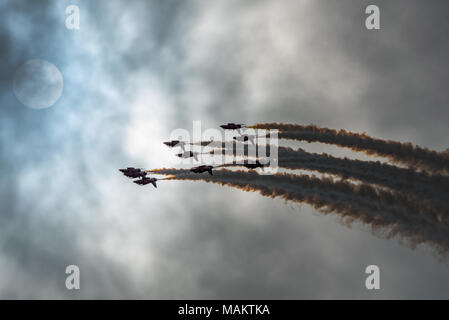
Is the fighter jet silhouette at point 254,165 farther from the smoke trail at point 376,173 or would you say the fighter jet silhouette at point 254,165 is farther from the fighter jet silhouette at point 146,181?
the fighter jet silhouette at point 146,181

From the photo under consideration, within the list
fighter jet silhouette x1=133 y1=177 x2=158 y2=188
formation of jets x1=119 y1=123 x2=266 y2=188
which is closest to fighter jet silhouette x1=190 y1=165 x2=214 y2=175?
formation of jets x1=119 y1=123 x2=266 y2=188

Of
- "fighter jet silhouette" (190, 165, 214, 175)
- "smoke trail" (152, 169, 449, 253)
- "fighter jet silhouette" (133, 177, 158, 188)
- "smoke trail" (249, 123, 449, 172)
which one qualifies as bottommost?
"smoke trail" (152, 169, 449, 253)

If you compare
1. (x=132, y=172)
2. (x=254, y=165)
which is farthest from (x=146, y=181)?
(x=254, y=165)

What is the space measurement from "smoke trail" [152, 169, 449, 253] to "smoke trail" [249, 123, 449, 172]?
876 centimetres

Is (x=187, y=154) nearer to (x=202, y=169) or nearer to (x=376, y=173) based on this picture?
(x=202, y=169)

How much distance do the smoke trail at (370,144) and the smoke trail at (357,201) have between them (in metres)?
8.76

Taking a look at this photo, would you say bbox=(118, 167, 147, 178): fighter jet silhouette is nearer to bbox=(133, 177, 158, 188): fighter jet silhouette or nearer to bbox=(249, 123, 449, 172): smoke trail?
bbox=(133, 177, 158, 188): fighter jet silhouette

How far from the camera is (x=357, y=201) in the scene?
7269cm

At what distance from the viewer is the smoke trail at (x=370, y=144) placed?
75.0 metres

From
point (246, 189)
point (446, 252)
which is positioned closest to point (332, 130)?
point (246, 189)

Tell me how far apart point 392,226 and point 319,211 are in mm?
13841

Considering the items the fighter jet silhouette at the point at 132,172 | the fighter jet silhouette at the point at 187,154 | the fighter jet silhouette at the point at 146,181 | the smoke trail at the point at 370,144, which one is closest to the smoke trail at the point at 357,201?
the smoke trail at the point at 370,144

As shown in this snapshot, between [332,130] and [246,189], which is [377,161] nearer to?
[332,130]

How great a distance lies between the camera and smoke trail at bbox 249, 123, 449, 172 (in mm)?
75000
